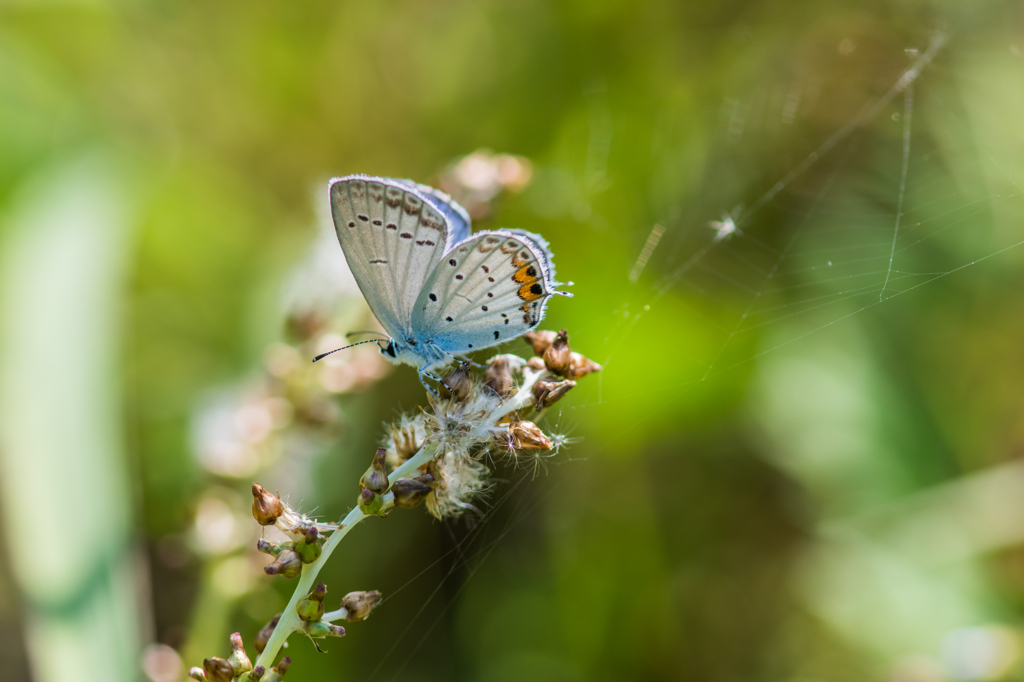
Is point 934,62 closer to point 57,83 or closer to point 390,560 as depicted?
point 390,560

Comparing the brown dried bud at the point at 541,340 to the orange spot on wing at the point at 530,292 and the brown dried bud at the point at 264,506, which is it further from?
the brown dried bud at the point at 264,506

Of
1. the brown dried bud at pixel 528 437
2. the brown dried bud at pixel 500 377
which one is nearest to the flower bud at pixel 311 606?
the brown dried bud at pixel 528 437

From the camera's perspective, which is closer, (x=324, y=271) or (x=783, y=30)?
(x=324, y=271)

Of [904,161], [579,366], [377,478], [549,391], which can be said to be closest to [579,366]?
[579,366]

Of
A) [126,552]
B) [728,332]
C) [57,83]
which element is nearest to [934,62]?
[728,332]

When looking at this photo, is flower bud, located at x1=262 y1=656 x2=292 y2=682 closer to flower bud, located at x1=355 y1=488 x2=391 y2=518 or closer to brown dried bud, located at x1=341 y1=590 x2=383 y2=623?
brown dried bud, located at x1=341 y1=590 x2=383 y2=623
